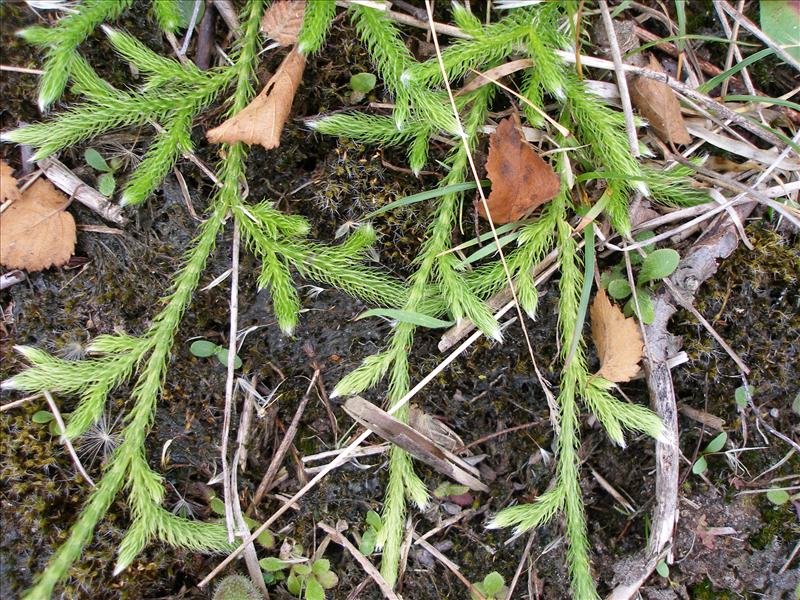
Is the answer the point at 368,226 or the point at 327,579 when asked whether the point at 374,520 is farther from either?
the point at 368,226

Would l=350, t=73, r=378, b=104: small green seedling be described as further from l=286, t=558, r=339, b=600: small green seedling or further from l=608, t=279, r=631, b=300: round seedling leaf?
l=286, t=558, r=339, b=600: small green seedling

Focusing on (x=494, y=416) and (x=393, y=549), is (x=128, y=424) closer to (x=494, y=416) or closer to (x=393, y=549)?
(x=393, y=549)

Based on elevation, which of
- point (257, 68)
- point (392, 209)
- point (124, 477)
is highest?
point (257, 68)

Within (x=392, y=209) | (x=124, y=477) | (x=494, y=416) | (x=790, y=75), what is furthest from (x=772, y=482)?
(x=124, y=477)

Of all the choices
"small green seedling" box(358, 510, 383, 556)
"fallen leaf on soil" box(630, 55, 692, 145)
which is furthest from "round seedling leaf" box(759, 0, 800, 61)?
"small green seedling" box(358, 510, 383, 556)

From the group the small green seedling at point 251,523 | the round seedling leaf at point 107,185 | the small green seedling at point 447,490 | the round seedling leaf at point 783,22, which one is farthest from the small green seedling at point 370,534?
the round seedling leaf at point 783,22

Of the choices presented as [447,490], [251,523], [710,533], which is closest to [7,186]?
[251,523]

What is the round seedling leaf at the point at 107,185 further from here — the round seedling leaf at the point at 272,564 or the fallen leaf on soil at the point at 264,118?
the round seedling leaf at the point at 272,564
